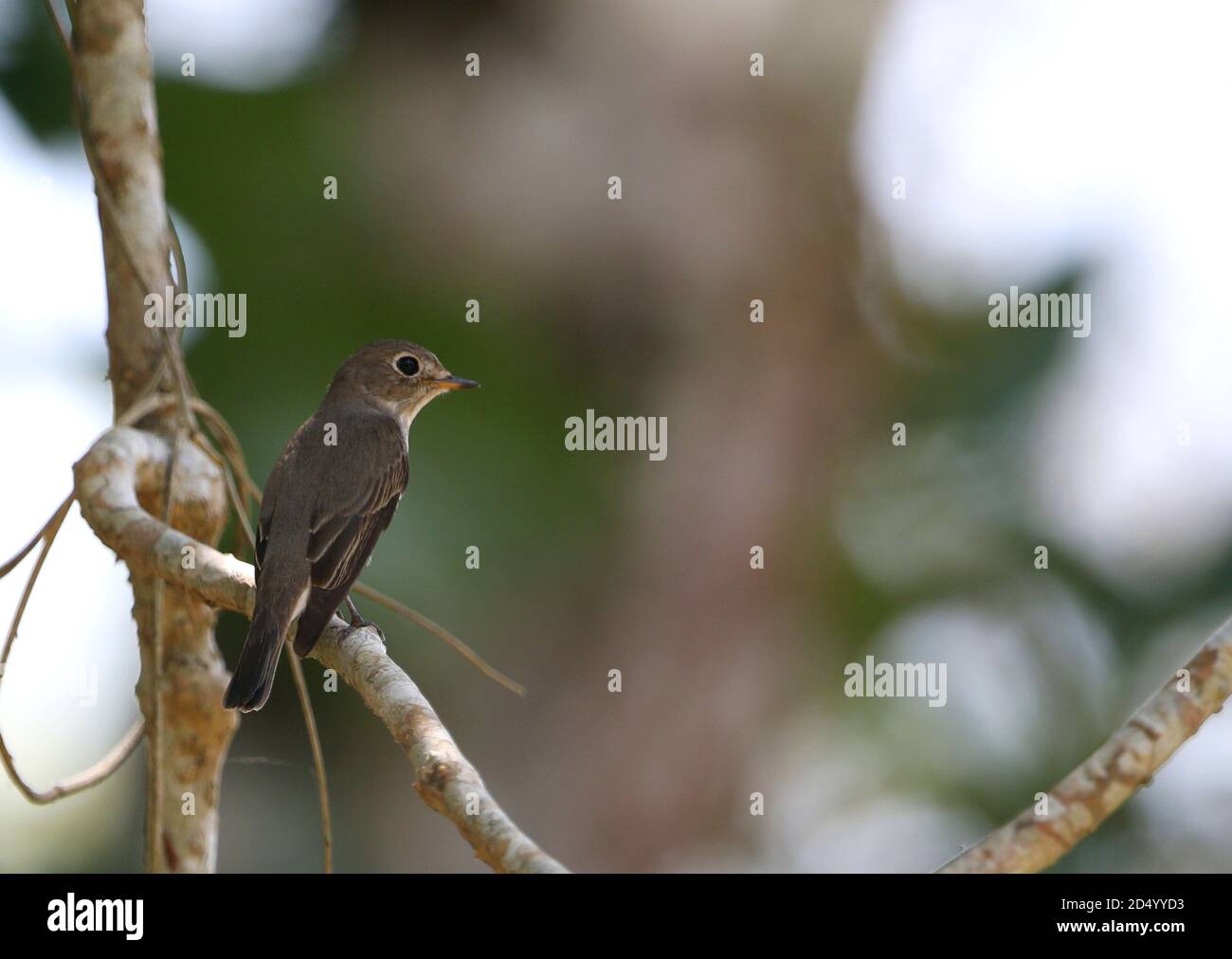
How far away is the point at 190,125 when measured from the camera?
27.8 ft

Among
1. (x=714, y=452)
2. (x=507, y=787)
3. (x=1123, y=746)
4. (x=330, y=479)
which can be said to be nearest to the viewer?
(x=1123, y=746)

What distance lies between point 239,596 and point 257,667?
42 cm

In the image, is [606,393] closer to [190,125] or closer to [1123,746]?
[190,125]

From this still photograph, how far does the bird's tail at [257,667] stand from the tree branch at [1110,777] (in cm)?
207

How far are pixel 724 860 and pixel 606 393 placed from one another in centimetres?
298

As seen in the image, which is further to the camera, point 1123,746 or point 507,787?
Result: point 507,787

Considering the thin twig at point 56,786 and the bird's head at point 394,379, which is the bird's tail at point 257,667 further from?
the bird's head at point 394,379

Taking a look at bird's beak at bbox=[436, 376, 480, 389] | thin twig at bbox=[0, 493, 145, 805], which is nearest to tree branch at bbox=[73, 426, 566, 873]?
thin twig at bbox=[0, 493, 145, 805]

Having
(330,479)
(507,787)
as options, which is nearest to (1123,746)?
(330,479)

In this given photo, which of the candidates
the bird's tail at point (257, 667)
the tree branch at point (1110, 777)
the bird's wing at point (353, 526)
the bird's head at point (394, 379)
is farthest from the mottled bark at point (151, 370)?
the tree branch at point (1110, 777)

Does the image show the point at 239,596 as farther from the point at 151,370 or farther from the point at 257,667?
the point at 151,370

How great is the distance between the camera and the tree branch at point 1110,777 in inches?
87.4

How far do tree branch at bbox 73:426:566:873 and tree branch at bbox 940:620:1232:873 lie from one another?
2.59 ft
